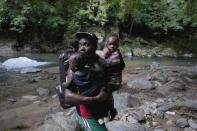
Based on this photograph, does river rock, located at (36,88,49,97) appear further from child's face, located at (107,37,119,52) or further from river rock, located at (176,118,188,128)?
child's face, located at (107,37,119,52)

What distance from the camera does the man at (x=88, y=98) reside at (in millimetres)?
2480

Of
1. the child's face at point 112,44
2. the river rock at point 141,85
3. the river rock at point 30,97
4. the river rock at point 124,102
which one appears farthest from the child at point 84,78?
the river rock at point 30,97

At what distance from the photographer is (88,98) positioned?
2467mm

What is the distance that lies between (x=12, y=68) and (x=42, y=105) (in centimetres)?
585

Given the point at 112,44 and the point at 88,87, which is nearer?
the point at 88,87

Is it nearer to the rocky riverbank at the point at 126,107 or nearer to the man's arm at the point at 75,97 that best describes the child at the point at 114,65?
the man's arm at the point at 75,97

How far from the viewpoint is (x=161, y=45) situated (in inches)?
838

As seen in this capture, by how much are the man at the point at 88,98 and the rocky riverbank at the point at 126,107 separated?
2033mm

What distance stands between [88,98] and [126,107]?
324 centimetres

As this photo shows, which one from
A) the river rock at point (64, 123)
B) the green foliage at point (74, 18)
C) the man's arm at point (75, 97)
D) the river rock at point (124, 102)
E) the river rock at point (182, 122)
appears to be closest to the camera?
the man's arm at point (75, 97)

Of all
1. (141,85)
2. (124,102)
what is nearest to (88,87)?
(124,102)

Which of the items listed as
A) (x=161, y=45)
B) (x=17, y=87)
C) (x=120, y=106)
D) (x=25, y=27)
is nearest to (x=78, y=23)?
(x=25, y=27)

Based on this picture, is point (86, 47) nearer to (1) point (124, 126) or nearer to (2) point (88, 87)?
(2) point (88, 87)

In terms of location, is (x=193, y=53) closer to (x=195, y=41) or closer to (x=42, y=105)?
(x=195, y=41)
